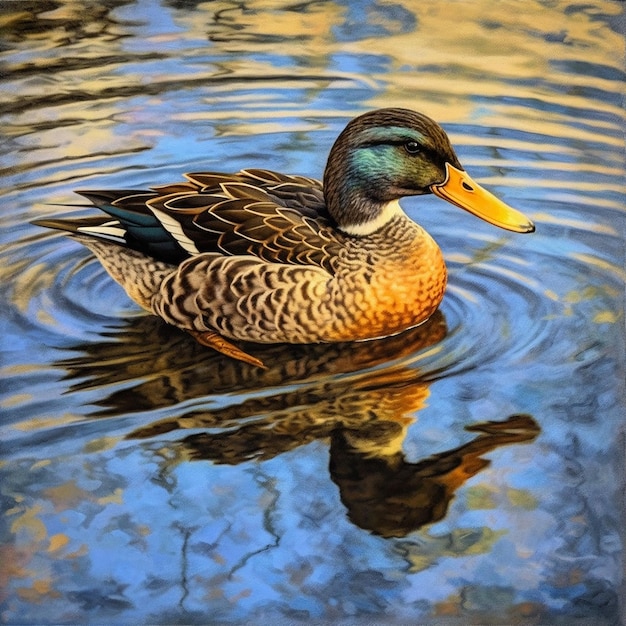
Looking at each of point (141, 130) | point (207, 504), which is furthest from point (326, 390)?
point (141, 130)

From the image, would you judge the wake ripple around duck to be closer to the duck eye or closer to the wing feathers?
the wing feathers

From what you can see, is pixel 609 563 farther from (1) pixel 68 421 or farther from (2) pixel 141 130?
(2) pixel 141 130

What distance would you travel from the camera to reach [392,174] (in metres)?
2.46

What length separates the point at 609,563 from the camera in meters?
2.12

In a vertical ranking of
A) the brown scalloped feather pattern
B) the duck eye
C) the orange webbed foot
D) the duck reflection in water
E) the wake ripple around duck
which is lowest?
the duck reflection in water

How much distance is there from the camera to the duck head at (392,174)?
7.79 feet

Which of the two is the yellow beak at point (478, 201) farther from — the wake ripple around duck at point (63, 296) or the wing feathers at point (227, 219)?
the wake ripple around duck at point (63, 296)

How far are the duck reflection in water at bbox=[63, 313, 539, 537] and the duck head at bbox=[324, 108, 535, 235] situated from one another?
0.29 meters

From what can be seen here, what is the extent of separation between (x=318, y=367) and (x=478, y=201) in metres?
0.52

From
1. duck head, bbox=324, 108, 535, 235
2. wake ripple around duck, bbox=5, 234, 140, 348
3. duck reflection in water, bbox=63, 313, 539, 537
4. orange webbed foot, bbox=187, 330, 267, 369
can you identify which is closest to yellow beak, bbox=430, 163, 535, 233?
duck head, bbox=324, 108, 535, 235

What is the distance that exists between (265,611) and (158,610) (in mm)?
207

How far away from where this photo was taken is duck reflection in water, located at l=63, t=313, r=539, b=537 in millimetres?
2121

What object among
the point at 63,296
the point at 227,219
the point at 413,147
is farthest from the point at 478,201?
the point at 63,296

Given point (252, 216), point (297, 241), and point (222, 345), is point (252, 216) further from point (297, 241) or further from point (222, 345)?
point (222, 345)
